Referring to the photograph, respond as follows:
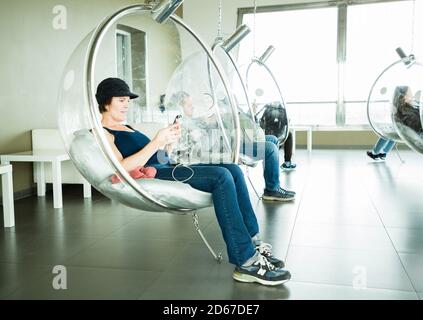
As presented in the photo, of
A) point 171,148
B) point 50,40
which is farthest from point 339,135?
point 171,148

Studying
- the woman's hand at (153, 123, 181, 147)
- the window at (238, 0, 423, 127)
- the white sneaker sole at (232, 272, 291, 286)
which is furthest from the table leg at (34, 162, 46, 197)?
the window at (238, 0, 423, 127)

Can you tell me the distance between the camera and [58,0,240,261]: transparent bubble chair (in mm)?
1573

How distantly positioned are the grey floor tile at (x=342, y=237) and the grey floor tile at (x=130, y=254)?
2.21 feet

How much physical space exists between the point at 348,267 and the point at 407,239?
0.61 metres

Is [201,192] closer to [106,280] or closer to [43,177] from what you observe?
[106,280]

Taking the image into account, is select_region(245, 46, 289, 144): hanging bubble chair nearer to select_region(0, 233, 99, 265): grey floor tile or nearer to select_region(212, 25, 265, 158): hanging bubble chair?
select_region(212, 25, 265, 158): hanging bubble chair

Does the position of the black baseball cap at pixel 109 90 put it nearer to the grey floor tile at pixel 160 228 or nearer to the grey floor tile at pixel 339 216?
the grey floor tile at pixel 160 228

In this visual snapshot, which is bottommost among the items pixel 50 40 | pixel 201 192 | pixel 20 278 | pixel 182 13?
pixel 20 278

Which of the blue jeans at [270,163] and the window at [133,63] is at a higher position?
the window at [133,63]

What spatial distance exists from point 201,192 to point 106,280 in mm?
542

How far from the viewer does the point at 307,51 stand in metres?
7.71

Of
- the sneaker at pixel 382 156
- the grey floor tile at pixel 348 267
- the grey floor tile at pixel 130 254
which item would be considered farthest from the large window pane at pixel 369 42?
the grey floor tile at pixel 130 254

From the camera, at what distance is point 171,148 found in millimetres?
1926

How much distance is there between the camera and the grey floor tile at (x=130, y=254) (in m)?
2.01
